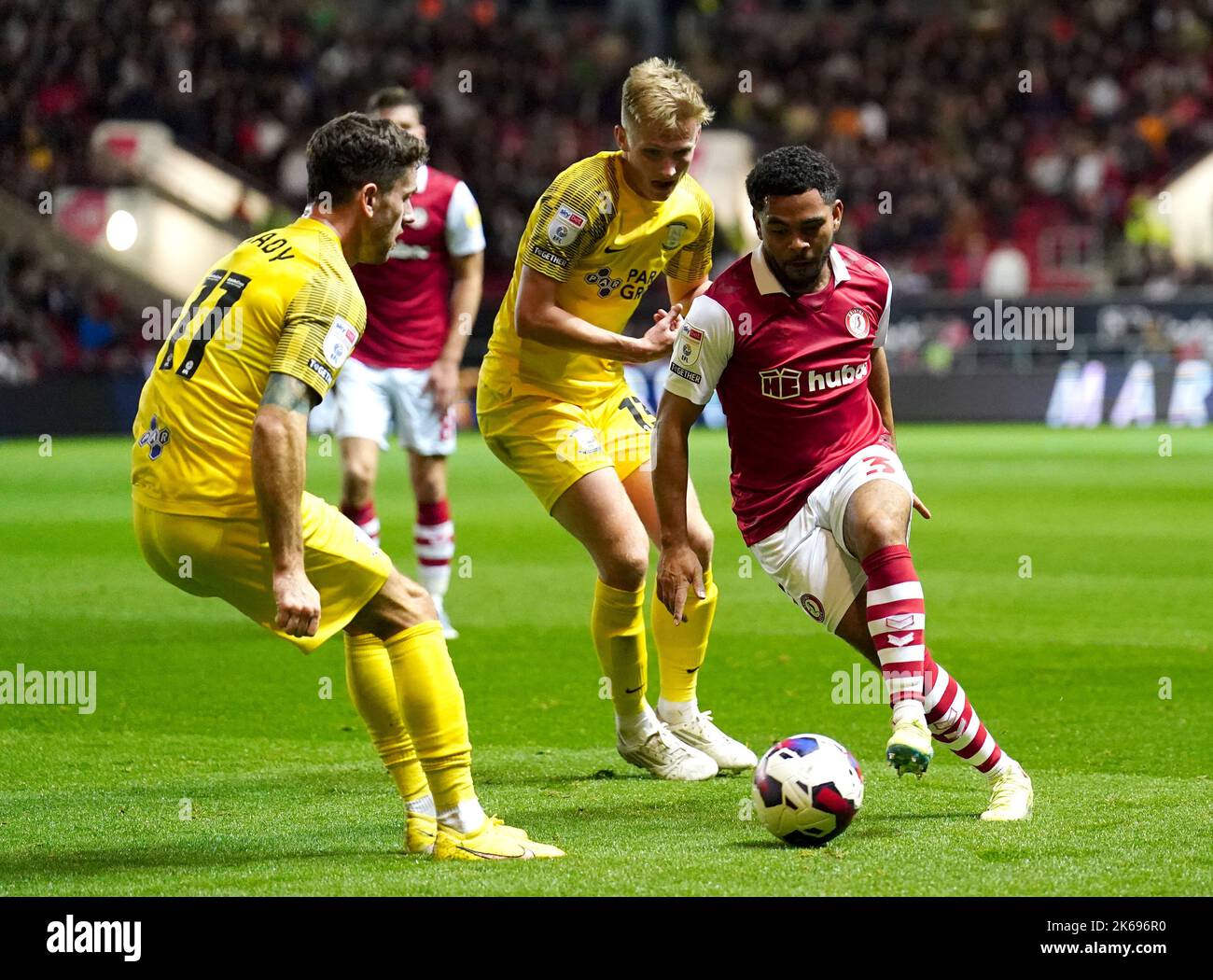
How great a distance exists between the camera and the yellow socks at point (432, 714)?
475 centimetres

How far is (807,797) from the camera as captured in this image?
4809 millimetres

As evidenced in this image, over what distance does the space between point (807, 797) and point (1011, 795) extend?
71 cm

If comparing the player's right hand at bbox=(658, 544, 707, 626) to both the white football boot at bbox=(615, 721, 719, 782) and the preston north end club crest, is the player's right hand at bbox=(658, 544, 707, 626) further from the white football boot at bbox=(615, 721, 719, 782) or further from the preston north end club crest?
the preston north end club crest

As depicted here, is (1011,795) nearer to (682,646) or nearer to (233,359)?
(682,646)

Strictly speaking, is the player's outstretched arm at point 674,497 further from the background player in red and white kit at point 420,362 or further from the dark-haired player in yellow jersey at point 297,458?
the background player in red and white kit at point 420,362

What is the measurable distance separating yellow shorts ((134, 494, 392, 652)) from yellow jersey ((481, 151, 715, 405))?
5.58ft

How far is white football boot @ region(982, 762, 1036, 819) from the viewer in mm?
5090

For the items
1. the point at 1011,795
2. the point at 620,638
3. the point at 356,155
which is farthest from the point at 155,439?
the point at 1011,795

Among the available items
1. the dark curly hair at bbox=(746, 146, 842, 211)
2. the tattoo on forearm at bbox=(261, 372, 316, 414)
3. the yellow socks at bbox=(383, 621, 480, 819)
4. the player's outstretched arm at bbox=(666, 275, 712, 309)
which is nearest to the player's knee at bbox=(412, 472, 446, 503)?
the player's outstretched arm at bbox=(666, 275, 712, 309)

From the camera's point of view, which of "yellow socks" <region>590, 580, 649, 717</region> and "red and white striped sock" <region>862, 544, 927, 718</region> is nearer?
→ "red and white striped sock" <region>862, 544, 927, 718</region>

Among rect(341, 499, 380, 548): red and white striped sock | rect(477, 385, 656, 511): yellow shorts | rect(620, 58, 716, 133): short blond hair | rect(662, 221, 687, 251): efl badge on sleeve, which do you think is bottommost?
rect(341, 499, 380, 548): red and white striped sock

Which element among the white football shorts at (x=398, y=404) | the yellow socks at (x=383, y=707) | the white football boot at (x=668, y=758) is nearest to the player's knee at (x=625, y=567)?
the white football boot at (x=668, y=758)

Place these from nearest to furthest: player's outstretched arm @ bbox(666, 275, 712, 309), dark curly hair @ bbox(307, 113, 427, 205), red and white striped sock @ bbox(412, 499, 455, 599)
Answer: dark curly hair @ bbox(307, 113, 427, 205)
player's outstretched arm @ bbox(666, 275, 712, 309)
red and white striped sock @ bbox(412, 499, 455, 599)

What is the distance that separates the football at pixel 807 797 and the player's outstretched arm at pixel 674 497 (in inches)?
25.1
